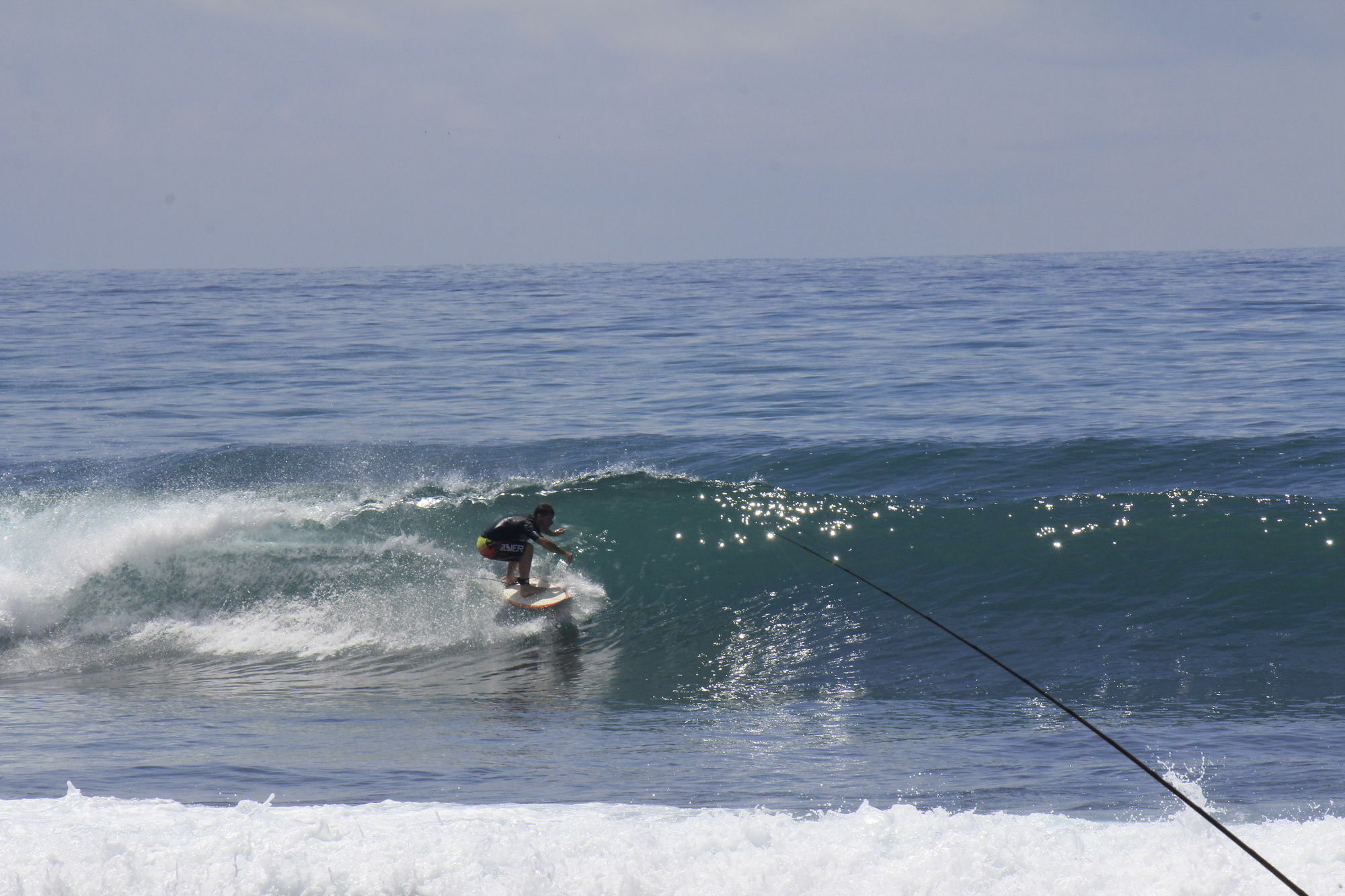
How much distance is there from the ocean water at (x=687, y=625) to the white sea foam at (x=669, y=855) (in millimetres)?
21

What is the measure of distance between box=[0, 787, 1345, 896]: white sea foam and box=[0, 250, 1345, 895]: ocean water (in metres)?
0.02

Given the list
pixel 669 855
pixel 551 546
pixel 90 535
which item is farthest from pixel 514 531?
pixel 669 855

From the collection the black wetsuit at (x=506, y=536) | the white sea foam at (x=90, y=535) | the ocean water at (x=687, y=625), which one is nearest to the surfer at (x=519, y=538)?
the black wetsuit at (x=506, y=536)

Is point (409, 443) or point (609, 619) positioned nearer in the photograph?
point (609, 619)

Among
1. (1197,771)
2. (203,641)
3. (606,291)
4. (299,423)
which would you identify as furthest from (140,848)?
(606,291)

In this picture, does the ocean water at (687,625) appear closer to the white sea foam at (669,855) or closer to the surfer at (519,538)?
the white sea foam at (669,855)

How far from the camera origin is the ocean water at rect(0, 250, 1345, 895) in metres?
4.79

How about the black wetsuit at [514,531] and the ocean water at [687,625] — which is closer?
the ocean water at [687,625]

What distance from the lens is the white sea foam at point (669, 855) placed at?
14.8 feet

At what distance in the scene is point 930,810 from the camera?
204 inches

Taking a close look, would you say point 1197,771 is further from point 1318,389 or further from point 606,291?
point 606,291

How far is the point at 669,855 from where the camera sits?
15.5ft

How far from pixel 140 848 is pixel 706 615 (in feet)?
22.9

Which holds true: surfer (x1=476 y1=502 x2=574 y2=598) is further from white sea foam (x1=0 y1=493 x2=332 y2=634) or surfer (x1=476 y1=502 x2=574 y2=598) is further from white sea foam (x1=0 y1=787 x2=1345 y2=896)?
white sea foam (x1=0 y1=787 x2=1345 y2=896)
